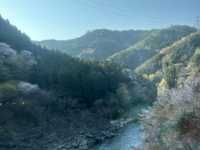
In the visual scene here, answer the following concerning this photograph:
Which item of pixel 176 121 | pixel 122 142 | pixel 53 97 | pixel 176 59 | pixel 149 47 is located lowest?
pixel 122 142

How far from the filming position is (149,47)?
584ft

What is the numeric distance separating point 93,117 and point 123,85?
57.7 ft

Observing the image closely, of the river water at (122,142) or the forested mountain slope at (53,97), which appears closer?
the river water at (122,142)

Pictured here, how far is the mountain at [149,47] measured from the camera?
161 metres

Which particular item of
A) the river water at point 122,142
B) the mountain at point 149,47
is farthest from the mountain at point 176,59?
the river water at point 122,142

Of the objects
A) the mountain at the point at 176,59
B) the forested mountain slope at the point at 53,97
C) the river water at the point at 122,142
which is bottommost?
the river water at the point at 122,142

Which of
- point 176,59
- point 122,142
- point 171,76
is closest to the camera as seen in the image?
point 122,142

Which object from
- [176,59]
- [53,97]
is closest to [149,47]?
[176,59]

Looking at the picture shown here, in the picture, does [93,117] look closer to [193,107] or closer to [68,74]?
[68,74]

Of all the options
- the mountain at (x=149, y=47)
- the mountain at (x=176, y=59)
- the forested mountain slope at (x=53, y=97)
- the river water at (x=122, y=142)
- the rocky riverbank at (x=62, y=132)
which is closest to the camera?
the river water at (x=122, y=142)

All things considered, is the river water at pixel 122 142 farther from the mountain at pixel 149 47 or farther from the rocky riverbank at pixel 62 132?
the mountain at pixel 149 47

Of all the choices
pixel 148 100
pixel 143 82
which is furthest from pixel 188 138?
pixel 143 82

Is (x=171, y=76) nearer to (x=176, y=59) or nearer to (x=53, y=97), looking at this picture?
(x=176, y=59)

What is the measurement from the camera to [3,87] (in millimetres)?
46625
